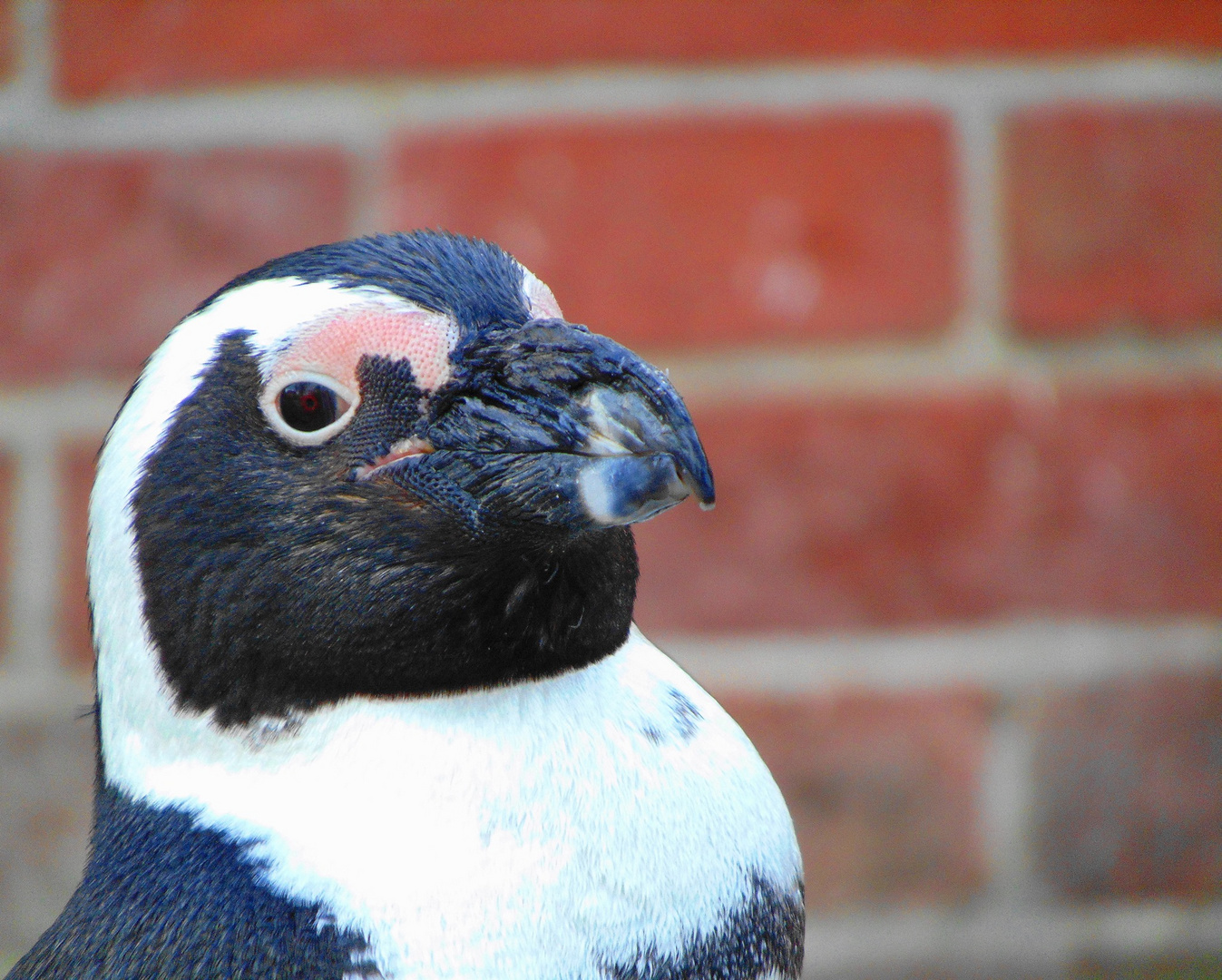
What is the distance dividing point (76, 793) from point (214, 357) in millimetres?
373

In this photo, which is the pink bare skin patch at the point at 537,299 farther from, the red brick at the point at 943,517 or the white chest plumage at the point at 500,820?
the red brick at the point at 943,517

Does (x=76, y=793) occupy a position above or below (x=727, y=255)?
below

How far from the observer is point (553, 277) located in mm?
615

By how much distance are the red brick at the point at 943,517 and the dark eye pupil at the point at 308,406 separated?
0.97 ft

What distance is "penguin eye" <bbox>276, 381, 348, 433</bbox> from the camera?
1.11 feet

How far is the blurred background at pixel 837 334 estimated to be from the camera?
603mm

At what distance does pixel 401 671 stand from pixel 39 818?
39 cm

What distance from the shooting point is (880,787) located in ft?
2.08

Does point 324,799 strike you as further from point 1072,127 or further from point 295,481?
point 1072,127

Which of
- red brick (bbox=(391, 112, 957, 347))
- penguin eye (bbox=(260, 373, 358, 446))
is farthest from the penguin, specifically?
red brick (bbox=(391, 112, 957, 347))

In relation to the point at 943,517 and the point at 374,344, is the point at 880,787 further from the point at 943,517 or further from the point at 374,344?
the point at 374,344

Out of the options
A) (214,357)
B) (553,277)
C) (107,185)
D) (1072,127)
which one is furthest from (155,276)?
(1072,127)

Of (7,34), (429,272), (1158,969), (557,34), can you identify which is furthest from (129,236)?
(1158,969)

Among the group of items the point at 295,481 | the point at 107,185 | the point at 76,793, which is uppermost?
the point at 107,185
